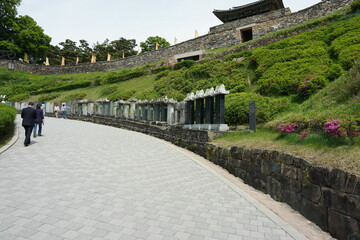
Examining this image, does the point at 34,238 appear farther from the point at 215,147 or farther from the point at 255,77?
the point at 255,77

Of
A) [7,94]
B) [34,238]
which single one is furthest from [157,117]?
[7,94]

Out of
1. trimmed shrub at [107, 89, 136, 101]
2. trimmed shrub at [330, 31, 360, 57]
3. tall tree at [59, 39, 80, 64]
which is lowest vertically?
trimmed shrub at [107, 89, 136, 101]

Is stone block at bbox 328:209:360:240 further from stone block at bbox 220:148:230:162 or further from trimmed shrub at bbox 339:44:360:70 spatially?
trimmed shrub at bbox 339:44:360:70

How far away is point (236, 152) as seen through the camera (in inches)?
261

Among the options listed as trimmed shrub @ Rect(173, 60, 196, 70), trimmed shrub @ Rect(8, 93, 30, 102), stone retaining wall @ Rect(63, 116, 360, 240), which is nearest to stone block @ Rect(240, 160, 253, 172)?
stone retaining wall @ Rect(63, 116, 360, 240)

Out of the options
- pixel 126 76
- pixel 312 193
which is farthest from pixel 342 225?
pixel 126 76

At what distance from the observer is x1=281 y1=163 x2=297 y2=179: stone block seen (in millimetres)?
4417

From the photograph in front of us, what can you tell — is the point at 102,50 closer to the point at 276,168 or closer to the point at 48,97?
the point at 48,97

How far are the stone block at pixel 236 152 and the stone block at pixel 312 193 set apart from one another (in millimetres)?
2372

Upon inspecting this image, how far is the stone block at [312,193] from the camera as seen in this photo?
12.3 ft

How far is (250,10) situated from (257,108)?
31.2m

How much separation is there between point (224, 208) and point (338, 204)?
1.85m

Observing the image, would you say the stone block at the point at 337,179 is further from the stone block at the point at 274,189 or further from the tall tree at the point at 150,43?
the tall tree at the point at 150,43

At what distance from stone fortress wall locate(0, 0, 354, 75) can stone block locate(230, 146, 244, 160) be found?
2220 cm
